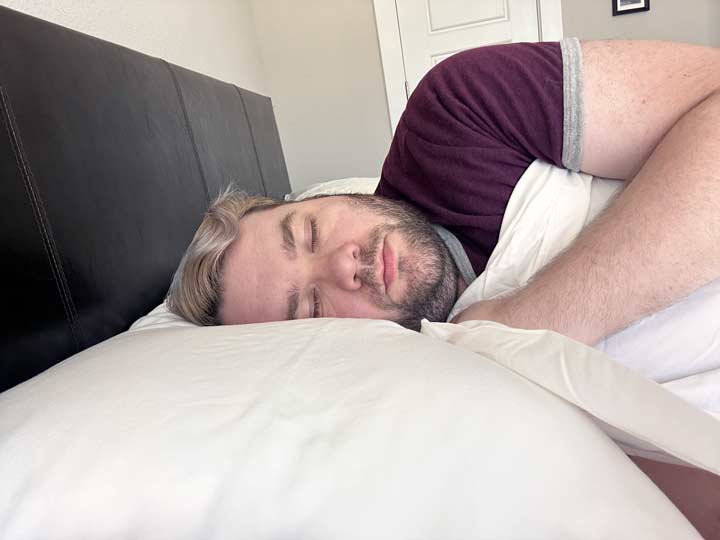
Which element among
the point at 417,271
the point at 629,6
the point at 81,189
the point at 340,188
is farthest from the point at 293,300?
the point at 629,6

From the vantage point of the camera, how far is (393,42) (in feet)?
8.37

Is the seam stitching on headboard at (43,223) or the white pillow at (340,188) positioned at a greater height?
the seam stitching on headboard at (43,223)

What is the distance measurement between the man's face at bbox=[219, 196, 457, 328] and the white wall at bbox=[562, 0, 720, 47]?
6.60 ft

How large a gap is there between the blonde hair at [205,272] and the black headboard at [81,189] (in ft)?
0.23

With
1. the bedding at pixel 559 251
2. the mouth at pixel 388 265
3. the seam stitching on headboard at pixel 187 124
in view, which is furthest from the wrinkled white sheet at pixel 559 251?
the seam stitching on headboard at pixel 187 124

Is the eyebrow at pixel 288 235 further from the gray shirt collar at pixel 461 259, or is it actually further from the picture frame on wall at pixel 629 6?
the picture frame on wall at pixel 629 6

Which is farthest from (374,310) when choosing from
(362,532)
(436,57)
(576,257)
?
(436,57)

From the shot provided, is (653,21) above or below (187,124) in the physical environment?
above

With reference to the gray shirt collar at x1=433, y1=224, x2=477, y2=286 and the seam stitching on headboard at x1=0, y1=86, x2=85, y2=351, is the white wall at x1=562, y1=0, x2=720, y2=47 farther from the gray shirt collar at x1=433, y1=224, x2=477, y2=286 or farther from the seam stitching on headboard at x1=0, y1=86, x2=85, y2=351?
the seam stitching on headboard at x1=0, y1=86, x2=85, y2=351

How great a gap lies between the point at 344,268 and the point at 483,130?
1.06 feet

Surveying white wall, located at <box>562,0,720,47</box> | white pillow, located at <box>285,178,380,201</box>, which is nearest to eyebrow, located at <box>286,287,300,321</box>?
white pillow, located at <box>285,178,380,201</box>

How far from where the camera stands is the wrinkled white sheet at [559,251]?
0.60m

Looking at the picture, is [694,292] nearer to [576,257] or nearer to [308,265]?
[576,257]

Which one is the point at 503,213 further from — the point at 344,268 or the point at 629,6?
the point at 629,6
